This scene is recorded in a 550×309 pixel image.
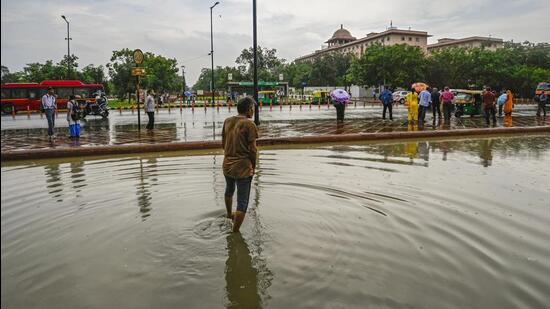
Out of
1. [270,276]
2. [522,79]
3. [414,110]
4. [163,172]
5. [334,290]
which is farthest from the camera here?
[522,79]

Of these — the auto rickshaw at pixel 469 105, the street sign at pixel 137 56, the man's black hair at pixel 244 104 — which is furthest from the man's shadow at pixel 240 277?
the auto rickshaw at pixel 469 105

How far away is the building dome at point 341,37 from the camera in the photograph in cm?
11806

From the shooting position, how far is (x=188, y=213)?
18.4ft

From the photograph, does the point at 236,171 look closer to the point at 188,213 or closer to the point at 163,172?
the point at 188,213

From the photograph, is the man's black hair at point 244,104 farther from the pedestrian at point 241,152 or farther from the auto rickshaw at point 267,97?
the auto rickshaw at point 267,97

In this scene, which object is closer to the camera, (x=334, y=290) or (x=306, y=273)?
(x=334, y=290)

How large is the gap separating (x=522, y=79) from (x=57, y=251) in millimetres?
59619

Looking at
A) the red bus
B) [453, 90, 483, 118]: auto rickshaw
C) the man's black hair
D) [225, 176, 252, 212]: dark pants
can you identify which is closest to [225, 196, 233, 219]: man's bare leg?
[225, 176, 252, 212]: dark pants

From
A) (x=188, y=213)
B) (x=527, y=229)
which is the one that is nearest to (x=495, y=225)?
(x=527, y=229)

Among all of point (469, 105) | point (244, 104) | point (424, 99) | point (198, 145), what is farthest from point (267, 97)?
point (244, 104)

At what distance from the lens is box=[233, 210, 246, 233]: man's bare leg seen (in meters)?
4.77

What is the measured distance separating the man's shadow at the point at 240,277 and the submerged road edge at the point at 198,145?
21.2 feet

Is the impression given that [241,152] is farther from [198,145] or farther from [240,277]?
[198,145]

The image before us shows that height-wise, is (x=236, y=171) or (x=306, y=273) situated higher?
(x=236, y=171)
